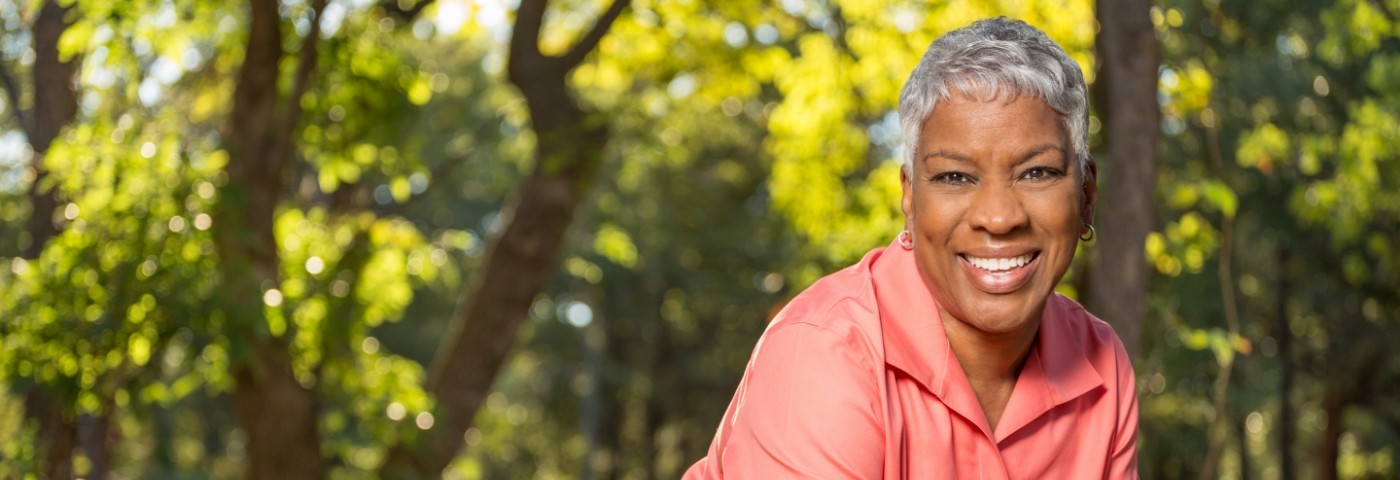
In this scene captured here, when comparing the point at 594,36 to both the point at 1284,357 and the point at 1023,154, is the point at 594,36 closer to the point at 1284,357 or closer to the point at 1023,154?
the point at 1023,154

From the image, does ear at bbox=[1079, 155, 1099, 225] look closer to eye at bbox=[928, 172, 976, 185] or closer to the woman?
the woman

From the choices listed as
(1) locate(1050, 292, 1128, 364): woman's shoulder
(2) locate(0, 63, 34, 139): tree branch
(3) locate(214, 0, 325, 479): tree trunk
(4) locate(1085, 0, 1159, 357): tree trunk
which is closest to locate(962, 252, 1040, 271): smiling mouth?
(1) locate(1050, 292, 1128, 364): woman's shoulder

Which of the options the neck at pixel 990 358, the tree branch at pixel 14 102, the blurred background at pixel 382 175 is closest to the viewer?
the neck at pixel 990 358

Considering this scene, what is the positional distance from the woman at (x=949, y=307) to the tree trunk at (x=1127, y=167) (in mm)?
3184

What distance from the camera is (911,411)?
6.81ft

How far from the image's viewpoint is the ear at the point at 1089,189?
2.12 metres

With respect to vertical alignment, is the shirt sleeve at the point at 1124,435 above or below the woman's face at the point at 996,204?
below

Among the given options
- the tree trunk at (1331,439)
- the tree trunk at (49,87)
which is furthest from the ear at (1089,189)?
the tree trunk at (1331,439)

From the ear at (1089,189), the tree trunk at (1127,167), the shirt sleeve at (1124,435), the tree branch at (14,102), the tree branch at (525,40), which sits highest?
the ear at (1089,189)

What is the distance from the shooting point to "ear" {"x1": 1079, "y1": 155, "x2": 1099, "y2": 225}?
212cm

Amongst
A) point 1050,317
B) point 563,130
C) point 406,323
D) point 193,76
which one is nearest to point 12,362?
point 563,130

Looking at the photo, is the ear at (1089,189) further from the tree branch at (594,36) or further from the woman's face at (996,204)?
the tree branch at (594,36)

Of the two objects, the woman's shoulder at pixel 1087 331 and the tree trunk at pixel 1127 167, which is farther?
the tree trunk at pixel 1127 167

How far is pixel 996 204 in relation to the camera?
1.99 metres
